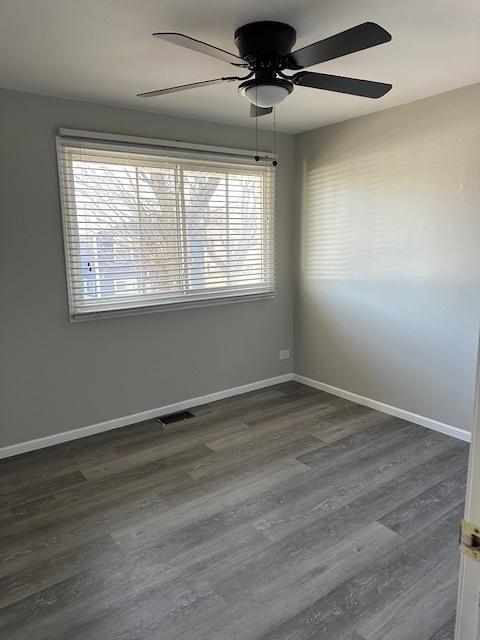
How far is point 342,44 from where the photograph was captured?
1658 mm

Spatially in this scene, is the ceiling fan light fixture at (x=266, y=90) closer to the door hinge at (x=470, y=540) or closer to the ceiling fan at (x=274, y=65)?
the ceiling fan at (x=274, y=65)

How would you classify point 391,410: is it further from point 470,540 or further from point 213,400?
point 470,540

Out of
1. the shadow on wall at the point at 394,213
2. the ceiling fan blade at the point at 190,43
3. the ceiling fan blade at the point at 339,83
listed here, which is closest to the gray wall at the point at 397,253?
the shadow on wall at the point at 394,213

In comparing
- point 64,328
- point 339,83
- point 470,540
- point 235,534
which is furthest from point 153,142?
point 470,540

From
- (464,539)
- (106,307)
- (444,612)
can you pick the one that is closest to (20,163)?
(106,307)

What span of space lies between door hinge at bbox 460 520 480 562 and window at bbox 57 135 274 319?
2.87 meters

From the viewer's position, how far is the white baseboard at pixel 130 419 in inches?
122

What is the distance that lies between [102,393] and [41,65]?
2.21 meters

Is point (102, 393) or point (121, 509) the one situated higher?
point (102, 393)

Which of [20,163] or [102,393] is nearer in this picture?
[20,163]

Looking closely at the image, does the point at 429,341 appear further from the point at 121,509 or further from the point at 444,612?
the point at 121,509

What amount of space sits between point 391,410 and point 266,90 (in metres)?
2.69

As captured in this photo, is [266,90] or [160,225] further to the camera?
[160,225]

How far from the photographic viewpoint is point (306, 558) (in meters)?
2.04
